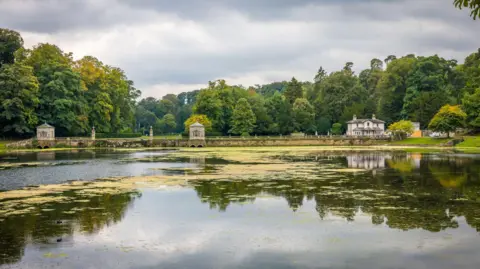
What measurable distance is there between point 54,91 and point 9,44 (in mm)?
11521

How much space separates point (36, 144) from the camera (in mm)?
68062

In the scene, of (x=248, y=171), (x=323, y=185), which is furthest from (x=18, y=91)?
(x=323, y=185)

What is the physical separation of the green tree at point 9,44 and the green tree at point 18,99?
7.91 m

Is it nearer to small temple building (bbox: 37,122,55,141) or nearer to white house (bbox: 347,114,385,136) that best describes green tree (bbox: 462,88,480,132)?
white house (bbox: 347,114,385,136)

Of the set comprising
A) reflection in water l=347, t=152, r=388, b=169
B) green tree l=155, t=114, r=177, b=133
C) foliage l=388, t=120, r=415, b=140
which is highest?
green tree l=155, t=114, r=177, b=133

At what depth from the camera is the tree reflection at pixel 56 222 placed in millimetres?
12664

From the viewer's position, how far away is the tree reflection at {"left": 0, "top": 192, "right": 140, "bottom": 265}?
41.5ft

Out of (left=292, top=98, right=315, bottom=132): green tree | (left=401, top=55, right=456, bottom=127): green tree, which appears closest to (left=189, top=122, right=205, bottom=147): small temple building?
(left=292, top=98, right=315, bottom=132): green tree

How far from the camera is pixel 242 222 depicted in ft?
49.8

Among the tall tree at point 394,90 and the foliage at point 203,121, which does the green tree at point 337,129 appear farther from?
the foliage at point 203,121

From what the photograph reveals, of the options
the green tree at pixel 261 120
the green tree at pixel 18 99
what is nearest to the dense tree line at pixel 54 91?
the green tree at pixel 18 99

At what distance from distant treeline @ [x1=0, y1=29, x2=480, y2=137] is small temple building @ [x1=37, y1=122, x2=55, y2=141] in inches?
68.1

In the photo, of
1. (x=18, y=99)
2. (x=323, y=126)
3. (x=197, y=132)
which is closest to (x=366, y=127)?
(x=323, y=126)

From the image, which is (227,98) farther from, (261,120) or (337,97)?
(337,97)
